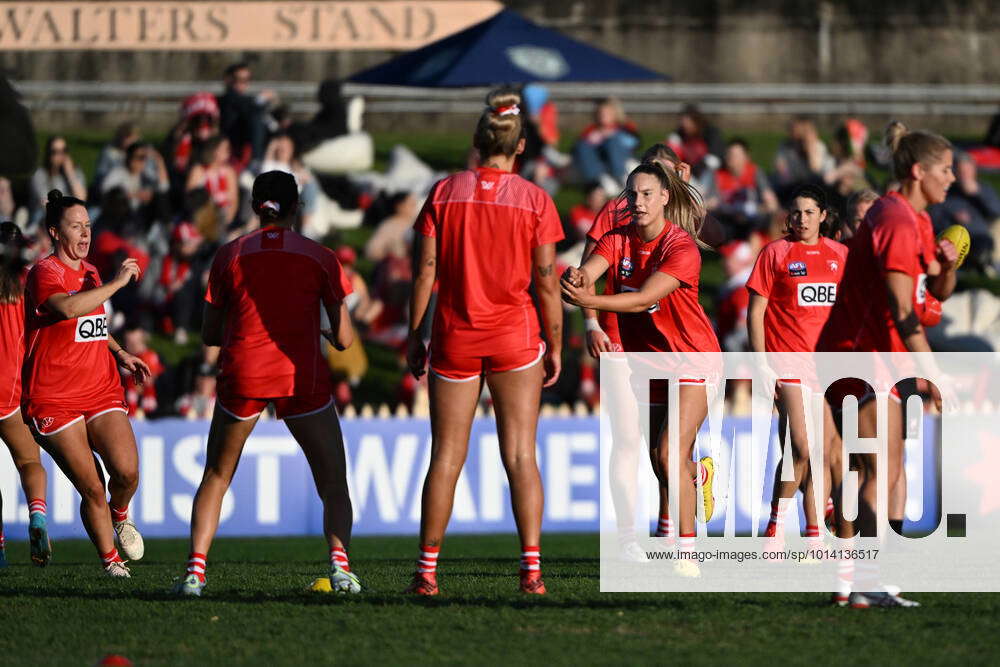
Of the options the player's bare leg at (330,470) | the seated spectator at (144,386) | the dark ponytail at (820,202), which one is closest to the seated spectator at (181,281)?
the seated spectator at (144,386)

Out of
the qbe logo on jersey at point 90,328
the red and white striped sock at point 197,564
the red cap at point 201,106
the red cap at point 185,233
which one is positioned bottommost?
the red and white striped sock at point 197,564

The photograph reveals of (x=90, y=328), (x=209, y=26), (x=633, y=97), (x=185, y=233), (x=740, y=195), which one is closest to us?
(x=90, y=328)

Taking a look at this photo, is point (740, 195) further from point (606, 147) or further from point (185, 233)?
point (185, 233)

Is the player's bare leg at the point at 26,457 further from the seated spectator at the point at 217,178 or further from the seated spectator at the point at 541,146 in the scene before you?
the seated spectator at the point at 541,146

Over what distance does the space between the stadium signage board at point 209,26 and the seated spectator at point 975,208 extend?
732 cm

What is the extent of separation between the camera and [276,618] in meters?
7.21

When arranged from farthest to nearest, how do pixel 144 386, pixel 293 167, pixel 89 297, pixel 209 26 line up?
pixel 209 26
pixel 293 167
pixel 144 386
pixel 89 297

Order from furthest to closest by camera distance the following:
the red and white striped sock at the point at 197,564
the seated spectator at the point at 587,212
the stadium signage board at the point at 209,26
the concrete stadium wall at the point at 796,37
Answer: the concrete stadium wall at the point at 796,37, the stadium signage board at the point at 209,26, the seated spectator at the point at 587,212, the red and white striped sock at the point at 197,564

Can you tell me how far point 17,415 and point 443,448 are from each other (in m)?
3.57

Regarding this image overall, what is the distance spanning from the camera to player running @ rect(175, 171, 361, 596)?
7668mm

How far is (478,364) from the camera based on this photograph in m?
7.58

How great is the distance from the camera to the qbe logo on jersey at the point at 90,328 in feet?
29.8

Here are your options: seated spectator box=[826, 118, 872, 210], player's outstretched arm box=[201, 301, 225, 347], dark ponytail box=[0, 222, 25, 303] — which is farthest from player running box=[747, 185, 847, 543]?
seated spectator box=[826, 118, 872, 210]

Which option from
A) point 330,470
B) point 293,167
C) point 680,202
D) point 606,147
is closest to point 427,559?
point 330,470
